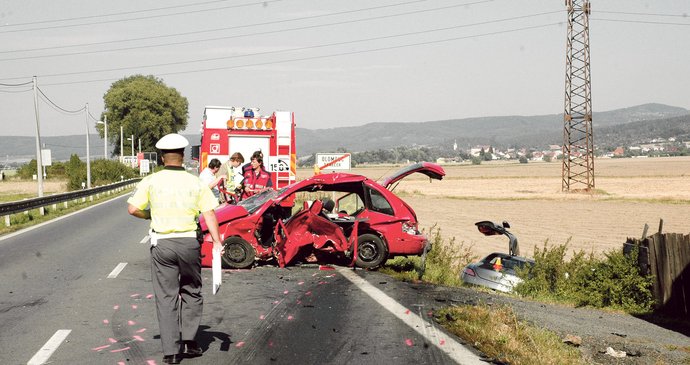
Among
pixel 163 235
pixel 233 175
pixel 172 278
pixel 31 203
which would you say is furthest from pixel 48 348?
pixel 31 203

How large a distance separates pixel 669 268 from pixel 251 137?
12.9 m

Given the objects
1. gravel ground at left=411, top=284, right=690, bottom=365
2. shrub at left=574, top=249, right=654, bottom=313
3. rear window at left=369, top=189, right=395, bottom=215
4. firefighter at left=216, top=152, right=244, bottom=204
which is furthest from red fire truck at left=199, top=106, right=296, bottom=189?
shrub at left=574, top=249, right=654, bottom=313

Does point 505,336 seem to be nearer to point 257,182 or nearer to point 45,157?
point 257,182

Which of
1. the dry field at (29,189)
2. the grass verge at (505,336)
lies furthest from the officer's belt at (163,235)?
the dry field at (29,189)

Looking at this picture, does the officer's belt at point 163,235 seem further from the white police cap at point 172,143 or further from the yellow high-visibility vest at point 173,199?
the white police cap at point 172,143

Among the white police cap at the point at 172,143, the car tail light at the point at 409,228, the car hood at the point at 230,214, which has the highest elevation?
the white police cap at the point at 172,143

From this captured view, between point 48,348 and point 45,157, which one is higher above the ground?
point 48,348

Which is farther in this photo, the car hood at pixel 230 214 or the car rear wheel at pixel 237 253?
the car hood at pixel 230 214

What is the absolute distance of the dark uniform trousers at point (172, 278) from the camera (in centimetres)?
677

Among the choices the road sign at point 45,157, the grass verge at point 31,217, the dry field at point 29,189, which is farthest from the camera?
the dry field at point 29,189

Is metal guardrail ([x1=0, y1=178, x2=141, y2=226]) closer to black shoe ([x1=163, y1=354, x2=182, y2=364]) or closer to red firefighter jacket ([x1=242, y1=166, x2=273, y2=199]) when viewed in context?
red firefighter jacket ([x1=242, y1=166, x2=273, y2=199])

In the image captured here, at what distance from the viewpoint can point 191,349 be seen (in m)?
6.99

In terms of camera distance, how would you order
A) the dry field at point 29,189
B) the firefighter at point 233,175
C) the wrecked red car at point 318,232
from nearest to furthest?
the wrecked red car at point 318,232 < the firefighter at point 233,175 < the dry field at point 29,189

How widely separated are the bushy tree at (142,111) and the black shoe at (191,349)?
112m
